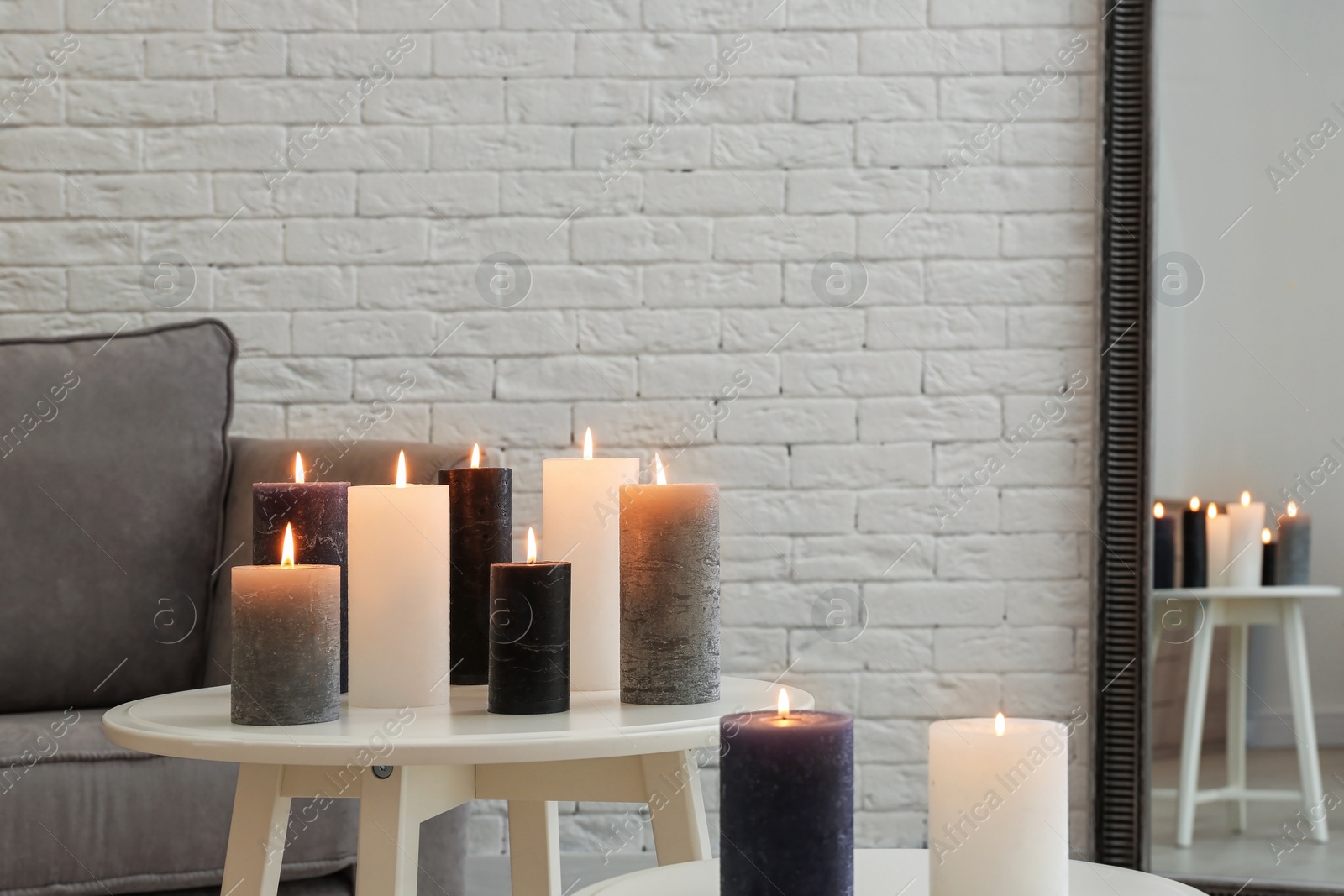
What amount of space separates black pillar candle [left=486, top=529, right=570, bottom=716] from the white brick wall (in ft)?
3.60

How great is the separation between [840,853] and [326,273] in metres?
1.65

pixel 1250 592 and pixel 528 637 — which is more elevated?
pixel 528 637

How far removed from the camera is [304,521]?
3.07 ft

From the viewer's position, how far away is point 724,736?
49cm

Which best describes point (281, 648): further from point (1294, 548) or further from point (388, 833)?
point (1294, 548)

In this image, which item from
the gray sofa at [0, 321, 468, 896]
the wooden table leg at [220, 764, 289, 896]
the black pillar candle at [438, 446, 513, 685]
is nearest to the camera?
the wooden table leg at [220, 764, 289, 896]

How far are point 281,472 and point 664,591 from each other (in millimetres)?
906

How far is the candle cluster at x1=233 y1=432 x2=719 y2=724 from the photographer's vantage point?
812 mm

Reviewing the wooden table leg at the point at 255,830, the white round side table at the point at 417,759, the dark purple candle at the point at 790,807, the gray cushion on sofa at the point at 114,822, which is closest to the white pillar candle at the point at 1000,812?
the dark purple candle at the point at 790,807

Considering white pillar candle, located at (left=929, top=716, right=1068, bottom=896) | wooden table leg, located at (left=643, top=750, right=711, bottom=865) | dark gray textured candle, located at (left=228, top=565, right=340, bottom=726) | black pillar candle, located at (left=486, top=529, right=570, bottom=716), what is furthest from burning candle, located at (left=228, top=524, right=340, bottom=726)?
white pillar candle, located at (left=929, top=716, right=1068, bottom=896)

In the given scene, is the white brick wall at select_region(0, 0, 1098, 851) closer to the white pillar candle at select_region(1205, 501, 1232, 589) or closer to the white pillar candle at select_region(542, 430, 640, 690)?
the white pillar candle at select_region(1205, 501, 1232, 589)

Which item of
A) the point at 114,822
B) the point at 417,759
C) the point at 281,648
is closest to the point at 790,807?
the point at 417,759

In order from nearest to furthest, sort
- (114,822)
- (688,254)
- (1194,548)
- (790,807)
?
(790,807)
(114,822)
(1194,548)
(688,254)

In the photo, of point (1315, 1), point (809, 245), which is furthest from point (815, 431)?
point (1315, 1)
